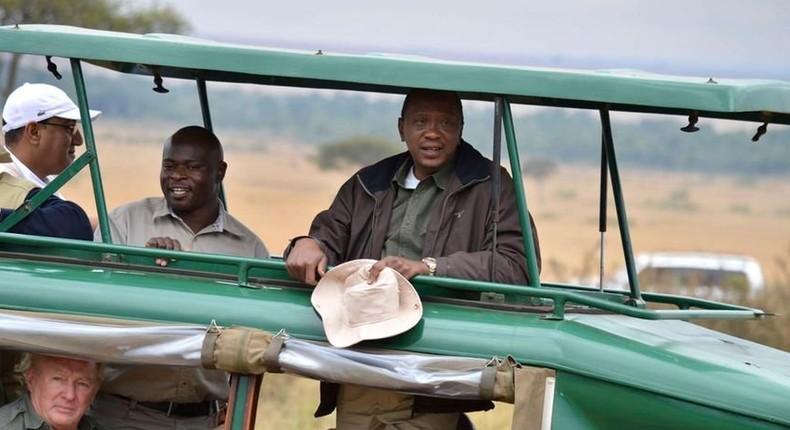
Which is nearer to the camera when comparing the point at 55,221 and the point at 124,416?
the point at 55,221

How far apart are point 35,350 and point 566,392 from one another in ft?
5.42

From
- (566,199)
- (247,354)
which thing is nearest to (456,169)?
(247,354)

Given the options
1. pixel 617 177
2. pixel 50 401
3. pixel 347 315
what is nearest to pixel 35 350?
pixel 50 401

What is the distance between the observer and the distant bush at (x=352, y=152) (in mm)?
39344

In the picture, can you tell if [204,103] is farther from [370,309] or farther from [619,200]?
[370,309]

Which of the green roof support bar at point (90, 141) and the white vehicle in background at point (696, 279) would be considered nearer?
the green roof support bar at point (90, 141)

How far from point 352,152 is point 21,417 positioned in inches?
1373

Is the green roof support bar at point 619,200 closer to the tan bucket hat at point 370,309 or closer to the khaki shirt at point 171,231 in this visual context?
the tan bucket hat at point 370,309

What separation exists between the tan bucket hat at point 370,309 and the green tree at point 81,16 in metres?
11.4

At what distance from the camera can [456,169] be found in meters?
5.30

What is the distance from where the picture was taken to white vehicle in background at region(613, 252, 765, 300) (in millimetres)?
A: 14125

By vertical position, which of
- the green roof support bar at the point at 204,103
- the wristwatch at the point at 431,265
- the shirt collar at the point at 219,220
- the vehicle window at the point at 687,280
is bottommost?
the wristwatch at the point at 431,265

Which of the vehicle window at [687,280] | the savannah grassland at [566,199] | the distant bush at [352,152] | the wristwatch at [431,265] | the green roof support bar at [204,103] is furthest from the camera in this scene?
the distant bush at [352,152]

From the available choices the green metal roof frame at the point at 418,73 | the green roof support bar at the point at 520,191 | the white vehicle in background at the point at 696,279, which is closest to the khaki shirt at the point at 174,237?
the green metal roof frame at the point at 418,73
